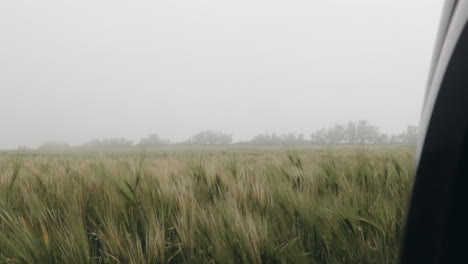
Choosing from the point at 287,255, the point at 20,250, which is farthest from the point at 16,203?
the point at 287,255

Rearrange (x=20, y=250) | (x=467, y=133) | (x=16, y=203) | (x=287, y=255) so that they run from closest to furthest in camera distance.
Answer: (x=467, y=133) → (x=287, y=255) → (x=20, y=250) → (x=16, y=203)

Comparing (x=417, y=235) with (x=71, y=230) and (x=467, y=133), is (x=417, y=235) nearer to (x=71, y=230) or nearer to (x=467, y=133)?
(x=467, y=133)

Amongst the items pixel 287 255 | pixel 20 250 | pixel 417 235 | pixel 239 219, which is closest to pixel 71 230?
pixel 20 250

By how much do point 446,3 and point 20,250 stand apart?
1037mm

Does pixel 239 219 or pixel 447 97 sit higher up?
pixel 447 97

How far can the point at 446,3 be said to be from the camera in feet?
1.19

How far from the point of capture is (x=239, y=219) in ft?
2.78

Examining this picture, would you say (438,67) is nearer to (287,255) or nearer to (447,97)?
(447,97)

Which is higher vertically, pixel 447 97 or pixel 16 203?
pixel 447 97

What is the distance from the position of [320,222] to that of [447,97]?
2.18 feet

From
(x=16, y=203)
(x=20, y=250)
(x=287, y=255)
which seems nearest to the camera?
(x=287, y=255)

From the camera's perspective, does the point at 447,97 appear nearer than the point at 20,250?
Yes

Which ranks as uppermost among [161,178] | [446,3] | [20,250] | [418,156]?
[446,3]

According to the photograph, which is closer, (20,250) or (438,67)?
(438,67)
